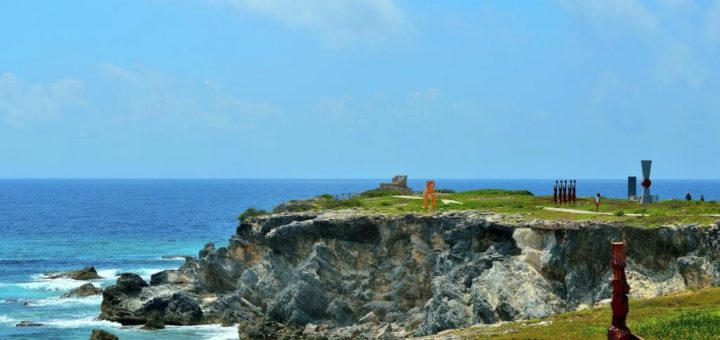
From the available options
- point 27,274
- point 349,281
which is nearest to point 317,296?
point 349,281

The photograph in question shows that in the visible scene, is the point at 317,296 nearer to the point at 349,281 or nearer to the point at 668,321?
the point at 349,281

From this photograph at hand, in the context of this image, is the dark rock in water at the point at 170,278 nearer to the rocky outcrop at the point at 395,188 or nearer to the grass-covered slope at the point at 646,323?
the rocky outcrop at the point at 395,188

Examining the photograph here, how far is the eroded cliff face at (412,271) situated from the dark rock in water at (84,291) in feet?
15.9

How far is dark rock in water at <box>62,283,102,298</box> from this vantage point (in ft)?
238

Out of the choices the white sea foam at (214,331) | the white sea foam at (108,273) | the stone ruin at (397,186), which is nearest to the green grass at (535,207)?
the stone ruin at (397,186)

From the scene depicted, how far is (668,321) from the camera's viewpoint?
30.5m

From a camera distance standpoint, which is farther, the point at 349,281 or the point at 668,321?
the point at 349,281

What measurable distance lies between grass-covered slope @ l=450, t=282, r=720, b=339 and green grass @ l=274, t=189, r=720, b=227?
8077 mm

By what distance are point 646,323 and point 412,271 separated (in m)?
25.1

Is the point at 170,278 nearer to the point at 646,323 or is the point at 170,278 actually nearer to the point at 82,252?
the point at 82,252

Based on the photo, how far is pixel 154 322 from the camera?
195 feet

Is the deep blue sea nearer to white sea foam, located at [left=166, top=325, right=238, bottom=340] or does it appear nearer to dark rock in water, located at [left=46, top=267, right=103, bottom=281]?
white sea foam, located at [left=166, top=325, right=238, bottom=340]

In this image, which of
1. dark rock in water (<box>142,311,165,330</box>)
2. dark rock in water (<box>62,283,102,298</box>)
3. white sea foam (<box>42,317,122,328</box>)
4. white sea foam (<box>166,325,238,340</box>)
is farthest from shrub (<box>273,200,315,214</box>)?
dark rock in water (<box>62,283,102,298</box>)

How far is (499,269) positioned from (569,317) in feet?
37.5
